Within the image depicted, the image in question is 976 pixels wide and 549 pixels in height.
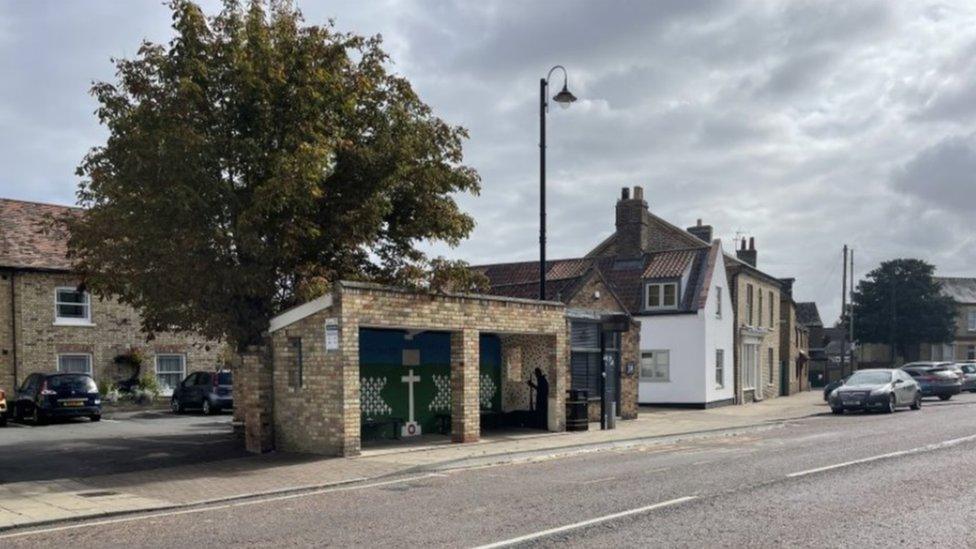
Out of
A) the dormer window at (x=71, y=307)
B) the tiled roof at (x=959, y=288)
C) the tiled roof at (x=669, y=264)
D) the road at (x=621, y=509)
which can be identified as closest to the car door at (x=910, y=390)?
the tiled roof at (x=669, y=264)

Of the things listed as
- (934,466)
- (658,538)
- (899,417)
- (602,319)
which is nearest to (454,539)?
(658,538)

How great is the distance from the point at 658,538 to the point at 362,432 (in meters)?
10.8

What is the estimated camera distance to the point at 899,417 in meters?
25.4

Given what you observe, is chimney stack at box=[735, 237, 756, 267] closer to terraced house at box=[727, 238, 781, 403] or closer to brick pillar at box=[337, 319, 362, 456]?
terraced house at box=[727, 238, 781, 403]

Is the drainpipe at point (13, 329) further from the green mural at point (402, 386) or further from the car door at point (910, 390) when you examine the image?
the car door at point (910, 390)

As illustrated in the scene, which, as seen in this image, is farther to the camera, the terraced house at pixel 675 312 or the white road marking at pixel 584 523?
the terraced house at pixel 675 312

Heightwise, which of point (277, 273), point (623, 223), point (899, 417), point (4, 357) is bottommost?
point (899, 417)

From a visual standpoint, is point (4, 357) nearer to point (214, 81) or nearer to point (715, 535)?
point (214, 81)

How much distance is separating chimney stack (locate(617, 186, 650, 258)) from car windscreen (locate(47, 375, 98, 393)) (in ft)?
69.8

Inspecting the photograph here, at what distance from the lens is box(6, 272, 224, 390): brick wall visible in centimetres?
2977

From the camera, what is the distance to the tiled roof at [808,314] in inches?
2849

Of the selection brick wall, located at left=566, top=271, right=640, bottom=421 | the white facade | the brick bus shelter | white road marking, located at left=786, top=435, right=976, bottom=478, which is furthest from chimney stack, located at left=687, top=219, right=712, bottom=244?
white road marking, located at left=786, top=435, right=976, bottom=478

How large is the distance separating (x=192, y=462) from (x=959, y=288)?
82743 mm

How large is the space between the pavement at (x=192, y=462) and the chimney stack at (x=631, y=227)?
42.6ft
